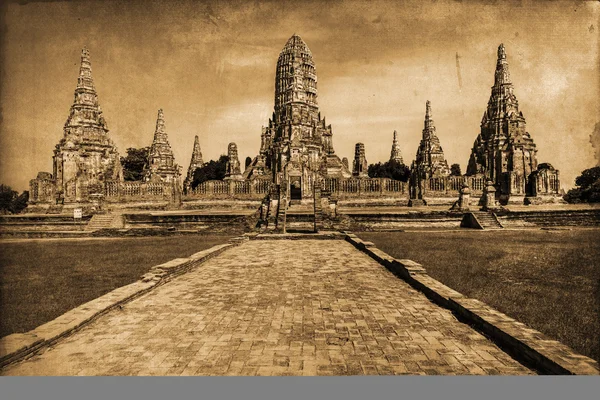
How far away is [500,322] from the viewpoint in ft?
16.0

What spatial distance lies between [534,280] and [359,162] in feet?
158

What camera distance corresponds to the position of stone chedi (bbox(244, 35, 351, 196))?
3550 centimetres

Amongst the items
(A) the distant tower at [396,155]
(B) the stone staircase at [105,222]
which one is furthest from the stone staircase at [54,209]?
(A) the distant tower at [396,155]

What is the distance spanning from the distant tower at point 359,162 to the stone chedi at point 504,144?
15.0 m

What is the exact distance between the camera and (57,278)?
28.1 feet

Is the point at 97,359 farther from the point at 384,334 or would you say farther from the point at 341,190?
the point at 341,190

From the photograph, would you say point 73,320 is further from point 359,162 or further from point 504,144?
point 359,162

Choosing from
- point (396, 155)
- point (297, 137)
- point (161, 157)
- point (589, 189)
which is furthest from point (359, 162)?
point (589, 189)

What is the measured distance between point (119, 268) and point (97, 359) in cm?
603

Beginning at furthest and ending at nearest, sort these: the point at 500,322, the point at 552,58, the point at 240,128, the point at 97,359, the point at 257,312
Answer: the point at 240,128
the point at 552,58
the point at 257,312
the point at 500,322
the point at 97,359

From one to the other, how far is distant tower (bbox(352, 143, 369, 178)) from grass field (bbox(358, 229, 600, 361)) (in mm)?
41365

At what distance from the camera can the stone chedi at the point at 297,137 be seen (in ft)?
116

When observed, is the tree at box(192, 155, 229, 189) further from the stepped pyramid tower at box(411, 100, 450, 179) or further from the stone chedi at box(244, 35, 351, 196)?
the stepped pyramid tower at box(411, 100, 450, 179)

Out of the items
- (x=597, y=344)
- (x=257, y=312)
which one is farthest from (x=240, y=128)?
(x=597, y=344)
